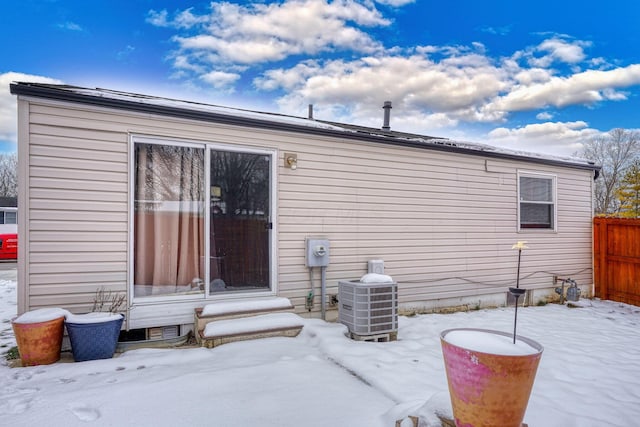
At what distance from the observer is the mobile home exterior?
135 inches

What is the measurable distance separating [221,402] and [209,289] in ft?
5.98

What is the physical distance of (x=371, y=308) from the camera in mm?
3994

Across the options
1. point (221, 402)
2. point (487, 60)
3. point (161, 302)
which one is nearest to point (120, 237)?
point (161, 302)

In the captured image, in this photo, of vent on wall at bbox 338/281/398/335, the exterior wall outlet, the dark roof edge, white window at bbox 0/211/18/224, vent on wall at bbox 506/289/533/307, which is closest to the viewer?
the dark roof edge

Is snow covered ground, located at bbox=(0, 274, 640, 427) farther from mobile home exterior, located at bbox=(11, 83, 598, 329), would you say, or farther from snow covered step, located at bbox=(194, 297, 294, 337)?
mobile home exterior, located at bbox=(11, 83, 598, 329)

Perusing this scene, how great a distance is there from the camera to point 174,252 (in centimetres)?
397

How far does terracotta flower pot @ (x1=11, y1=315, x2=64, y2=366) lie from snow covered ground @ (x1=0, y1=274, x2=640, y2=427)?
97mm

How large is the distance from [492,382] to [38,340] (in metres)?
3.51

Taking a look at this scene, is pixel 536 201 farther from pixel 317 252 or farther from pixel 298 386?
pixel 298 386

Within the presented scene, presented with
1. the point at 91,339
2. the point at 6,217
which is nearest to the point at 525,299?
the point at 91,339

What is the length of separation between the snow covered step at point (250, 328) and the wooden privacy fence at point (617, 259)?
253 inches

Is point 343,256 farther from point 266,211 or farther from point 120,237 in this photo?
point 120,237

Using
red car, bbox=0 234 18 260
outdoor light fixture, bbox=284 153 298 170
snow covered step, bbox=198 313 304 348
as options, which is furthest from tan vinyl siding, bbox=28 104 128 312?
red car, bbox=0 234 18 260

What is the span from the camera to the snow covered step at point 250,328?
3.55m
